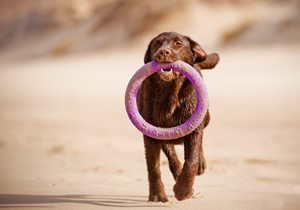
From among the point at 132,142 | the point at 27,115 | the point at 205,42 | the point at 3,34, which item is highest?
the point at 3,34

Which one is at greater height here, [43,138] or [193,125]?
[43,138]

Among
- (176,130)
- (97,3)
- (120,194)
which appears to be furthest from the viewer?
(97,3)

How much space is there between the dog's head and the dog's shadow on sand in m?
1.45

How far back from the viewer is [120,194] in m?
6.05

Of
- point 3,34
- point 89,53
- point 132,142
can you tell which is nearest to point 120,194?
point 132,142

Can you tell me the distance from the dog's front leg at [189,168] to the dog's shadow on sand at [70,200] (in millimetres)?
294

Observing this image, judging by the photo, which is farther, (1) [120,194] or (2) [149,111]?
(1) [120,194]

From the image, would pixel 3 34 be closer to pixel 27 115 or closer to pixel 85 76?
pixel 85 76

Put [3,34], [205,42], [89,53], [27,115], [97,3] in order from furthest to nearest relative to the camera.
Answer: [3,34]
[97,3]
[89,53]
[205,42]
[27,115]

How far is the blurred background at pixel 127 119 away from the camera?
661 cm

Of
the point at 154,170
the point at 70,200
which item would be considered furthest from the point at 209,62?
the point at 70,200

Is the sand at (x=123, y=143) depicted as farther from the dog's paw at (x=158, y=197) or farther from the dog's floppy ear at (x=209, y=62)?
the dog's floppy ear at (x=209, y=62)

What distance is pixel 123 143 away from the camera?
12.1 metres

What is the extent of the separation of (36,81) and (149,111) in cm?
2532
